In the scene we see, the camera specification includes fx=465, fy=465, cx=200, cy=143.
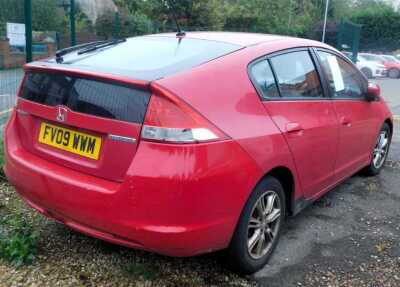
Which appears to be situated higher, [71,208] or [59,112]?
[59,112]

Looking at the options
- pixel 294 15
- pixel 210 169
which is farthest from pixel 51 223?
pixel 294 15

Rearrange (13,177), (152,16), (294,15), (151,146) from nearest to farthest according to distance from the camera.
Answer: (151,146) → (13,177) → (152,16) → (294,15)

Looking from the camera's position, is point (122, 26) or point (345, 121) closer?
point (345, 121)

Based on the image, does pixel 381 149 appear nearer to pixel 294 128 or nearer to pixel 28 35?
pixel 294 128

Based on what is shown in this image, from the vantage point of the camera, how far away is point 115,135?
2535 mm

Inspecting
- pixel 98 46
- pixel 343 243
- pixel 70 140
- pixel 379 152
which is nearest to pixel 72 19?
pixel 98 46

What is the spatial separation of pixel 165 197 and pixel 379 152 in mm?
3767

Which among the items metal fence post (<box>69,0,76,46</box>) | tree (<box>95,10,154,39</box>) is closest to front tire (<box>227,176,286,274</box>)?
metal fence post (<box>69,0,76,46</box>)

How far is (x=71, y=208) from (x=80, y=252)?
0.62 m

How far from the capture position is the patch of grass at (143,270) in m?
2.92

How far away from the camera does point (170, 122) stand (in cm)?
246

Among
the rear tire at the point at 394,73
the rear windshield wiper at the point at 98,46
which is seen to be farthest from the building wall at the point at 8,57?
the rear tire at the point at 394,73

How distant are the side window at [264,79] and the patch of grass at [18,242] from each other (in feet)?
6.01

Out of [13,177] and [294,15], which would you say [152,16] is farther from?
[294,15]
